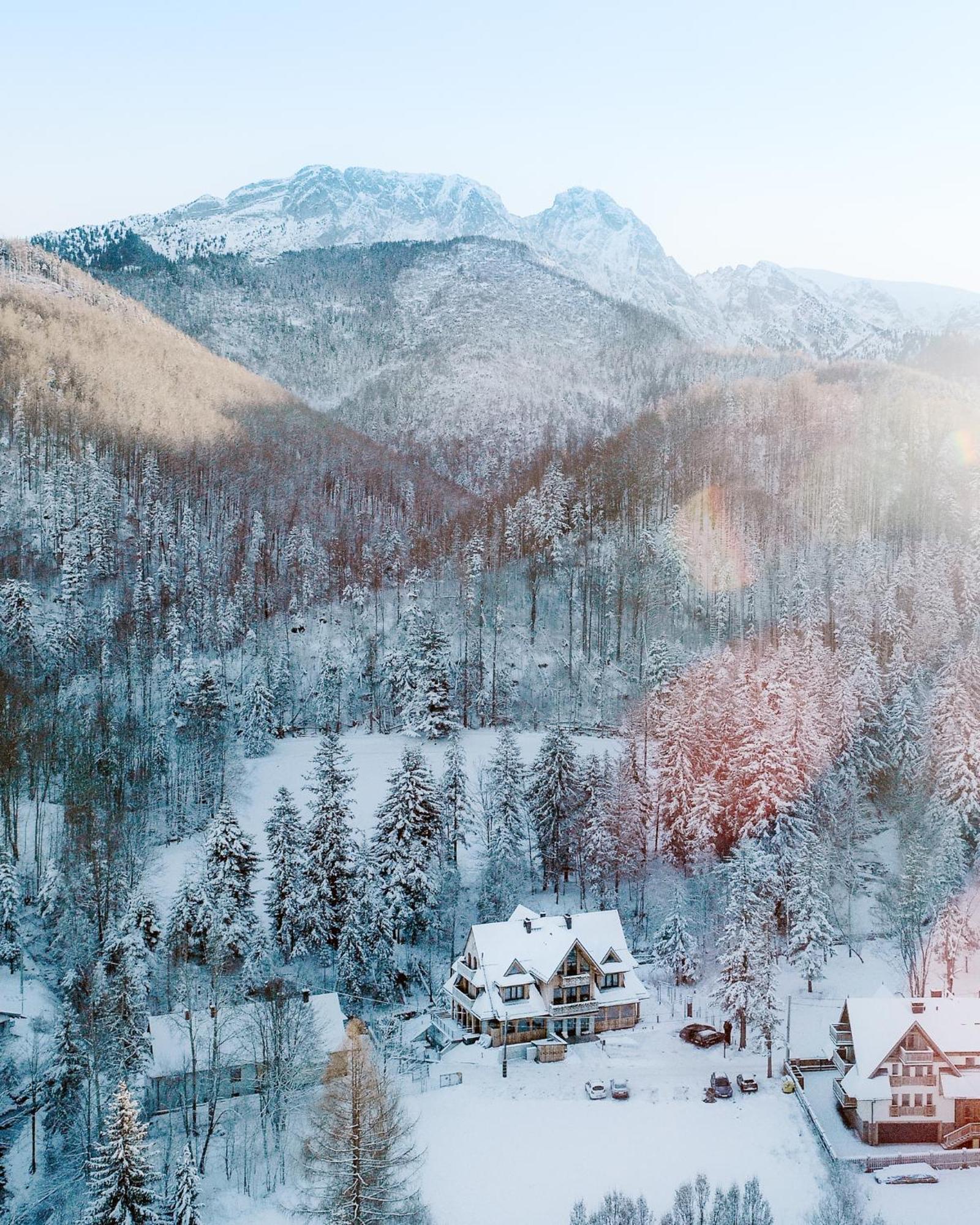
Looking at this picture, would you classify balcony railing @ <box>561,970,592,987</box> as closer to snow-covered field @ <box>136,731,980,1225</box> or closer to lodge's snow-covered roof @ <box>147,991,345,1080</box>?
snow-covered field @ <box>136,731,980,1225</box>

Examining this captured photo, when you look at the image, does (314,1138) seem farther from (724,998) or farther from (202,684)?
(202,684)

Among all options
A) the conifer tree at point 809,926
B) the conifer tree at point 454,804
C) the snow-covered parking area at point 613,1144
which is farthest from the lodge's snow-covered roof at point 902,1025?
the conifer tree at point 454,804

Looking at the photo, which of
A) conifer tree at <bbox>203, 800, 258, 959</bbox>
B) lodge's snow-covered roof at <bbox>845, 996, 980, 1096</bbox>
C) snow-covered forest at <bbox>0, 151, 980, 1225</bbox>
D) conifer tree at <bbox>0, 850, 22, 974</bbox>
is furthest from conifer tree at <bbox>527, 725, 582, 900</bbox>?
conifer tree at <bbox>0, 850, 22, 974</bbox>

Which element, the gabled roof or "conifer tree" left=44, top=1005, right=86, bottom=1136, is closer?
"conifer tree" left=44, top=1005, right=86, bottom=1136

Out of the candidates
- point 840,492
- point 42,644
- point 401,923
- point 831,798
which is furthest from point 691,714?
point 840,492

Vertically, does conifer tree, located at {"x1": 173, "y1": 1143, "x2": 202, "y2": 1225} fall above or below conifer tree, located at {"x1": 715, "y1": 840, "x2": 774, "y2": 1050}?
below

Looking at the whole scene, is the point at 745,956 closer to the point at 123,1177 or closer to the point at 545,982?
the point at 545,982

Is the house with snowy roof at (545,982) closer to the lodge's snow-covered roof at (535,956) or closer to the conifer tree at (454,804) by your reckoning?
the lodge's snow-covered roof at (535,956)

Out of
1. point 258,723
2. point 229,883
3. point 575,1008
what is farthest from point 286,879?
point 258,723
